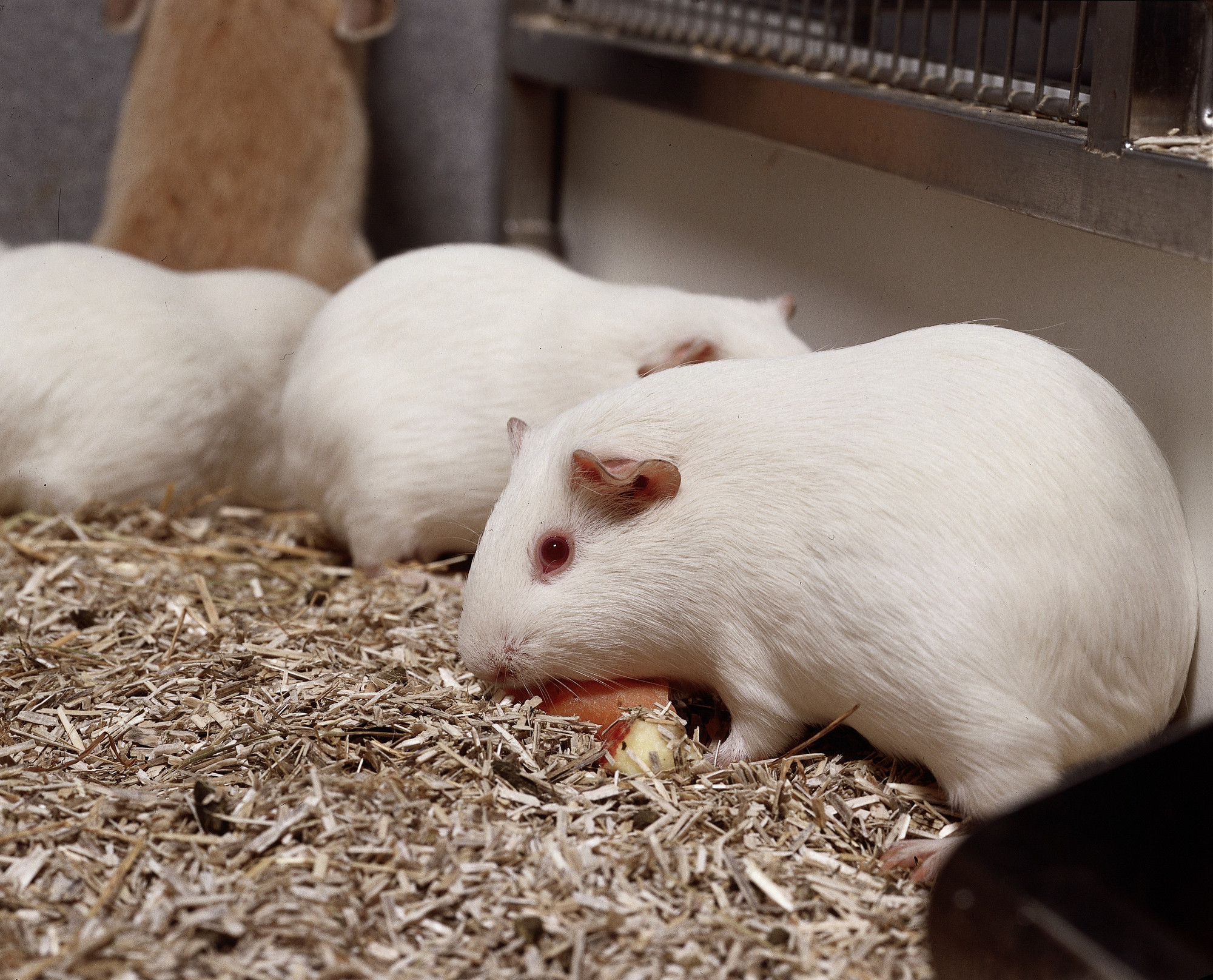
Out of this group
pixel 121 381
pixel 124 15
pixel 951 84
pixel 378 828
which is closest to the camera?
pixel 378 828

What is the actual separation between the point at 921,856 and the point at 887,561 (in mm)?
533

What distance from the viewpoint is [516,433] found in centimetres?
271

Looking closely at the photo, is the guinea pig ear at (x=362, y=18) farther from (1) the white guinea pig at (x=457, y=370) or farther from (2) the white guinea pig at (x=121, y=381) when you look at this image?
(1) the white guinea pig at (x=457, y=370)

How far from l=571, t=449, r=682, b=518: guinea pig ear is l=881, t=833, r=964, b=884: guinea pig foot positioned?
0.80m

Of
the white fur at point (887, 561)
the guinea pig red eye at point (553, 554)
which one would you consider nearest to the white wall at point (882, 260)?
the white fur at point (887, 561)

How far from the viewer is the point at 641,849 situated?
2102 mm

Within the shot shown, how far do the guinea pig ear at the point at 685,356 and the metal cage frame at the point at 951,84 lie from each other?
620 millimetres

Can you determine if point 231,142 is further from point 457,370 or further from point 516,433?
point 516,433

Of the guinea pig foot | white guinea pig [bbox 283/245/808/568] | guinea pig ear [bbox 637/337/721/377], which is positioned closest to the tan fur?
white guinea pig [bbox 283/245/808/568]

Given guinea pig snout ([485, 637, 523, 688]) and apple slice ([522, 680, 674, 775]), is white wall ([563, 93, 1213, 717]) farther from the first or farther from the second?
guinea pig snout ([485, 637, 523, 688])

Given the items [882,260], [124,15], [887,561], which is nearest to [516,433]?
[887,561]

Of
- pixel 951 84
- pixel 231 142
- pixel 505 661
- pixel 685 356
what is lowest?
pixel 505 661

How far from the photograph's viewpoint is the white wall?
7.59ft

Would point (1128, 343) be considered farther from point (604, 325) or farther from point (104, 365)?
point (104, 365)
